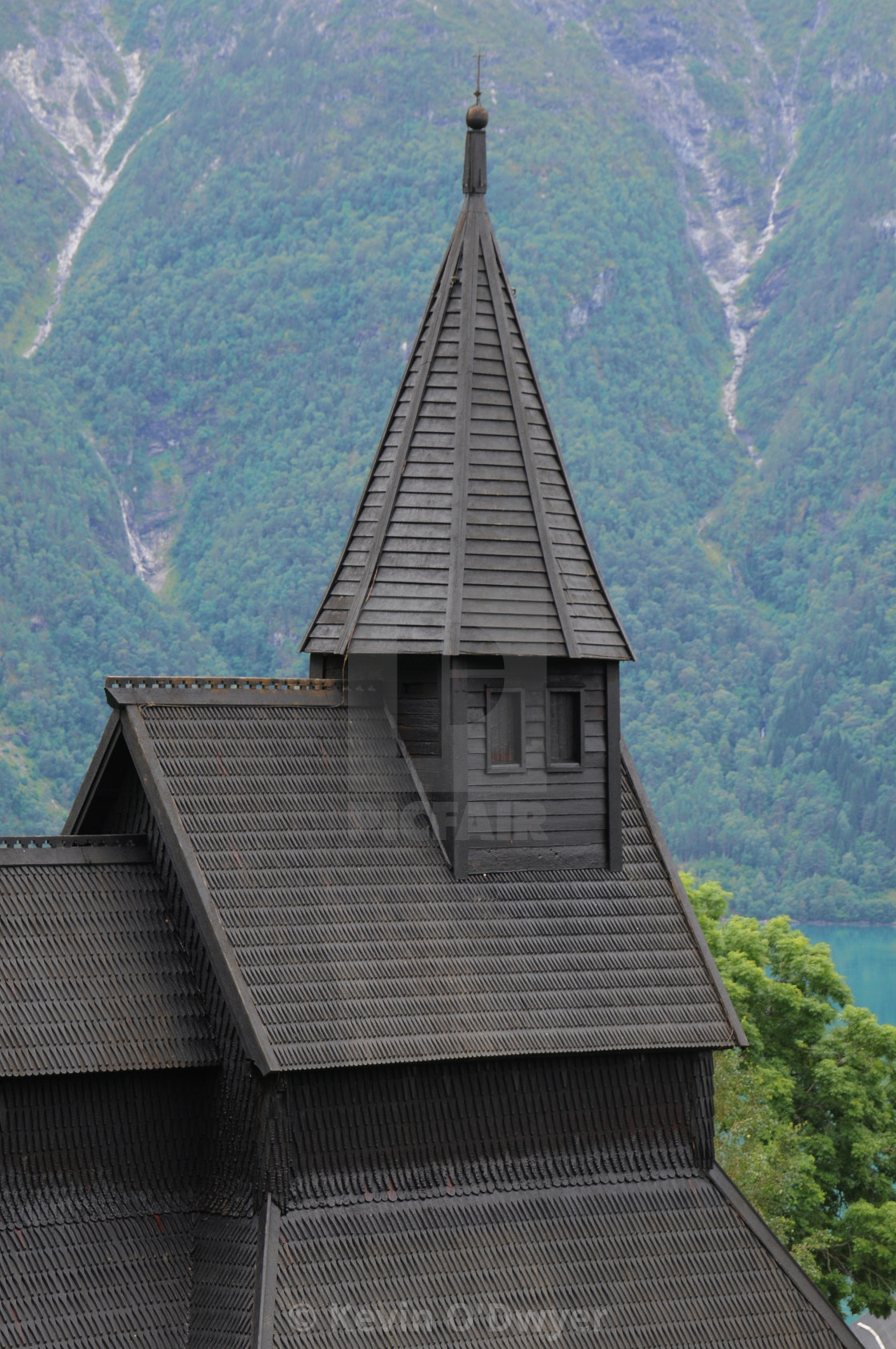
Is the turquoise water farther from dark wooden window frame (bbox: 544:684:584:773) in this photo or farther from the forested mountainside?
dark wooden window frame (bbox: 544:684:584:773)

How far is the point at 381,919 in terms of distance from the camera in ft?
52.9

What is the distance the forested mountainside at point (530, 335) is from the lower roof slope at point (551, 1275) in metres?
67.2

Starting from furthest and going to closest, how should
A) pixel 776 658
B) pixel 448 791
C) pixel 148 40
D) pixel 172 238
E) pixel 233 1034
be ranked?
pixel 148 40 → pixel 172 238 → pixel 776 658 → pixel 448 791 → pixel 233 1034

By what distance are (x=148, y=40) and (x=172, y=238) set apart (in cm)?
2862

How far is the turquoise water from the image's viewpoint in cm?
6994

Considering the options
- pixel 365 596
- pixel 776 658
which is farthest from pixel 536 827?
pixel 776 658

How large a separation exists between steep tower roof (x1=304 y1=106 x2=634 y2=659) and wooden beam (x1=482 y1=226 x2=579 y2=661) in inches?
0.6

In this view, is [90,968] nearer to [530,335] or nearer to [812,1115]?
[812,1115]

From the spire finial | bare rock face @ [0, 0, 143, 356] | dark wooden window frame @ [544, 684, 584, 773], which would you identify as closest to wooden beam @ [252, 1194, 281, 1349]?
dark wooden window frame @ [544, 684, 584, 773]

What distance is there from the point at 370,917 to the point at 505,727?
226cm

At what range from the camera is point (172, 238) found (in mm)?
137125

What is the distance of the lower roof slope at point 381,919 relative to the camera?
15.4 meters

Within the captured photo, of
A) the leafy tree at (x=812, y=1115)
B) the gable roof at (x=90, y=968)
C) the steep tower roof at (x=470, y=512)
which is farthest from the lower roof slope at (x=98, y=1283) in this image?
the leafy tree at (x=812, y=1115)

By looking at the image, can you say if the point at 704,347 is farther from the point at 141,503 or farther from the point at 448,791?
the point at 448,791
